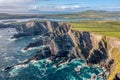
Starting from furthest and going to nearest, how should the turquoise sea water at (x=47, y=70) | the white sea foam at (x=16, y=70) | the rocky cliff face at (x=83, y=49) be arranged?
the rocky cliff face at (x=83, y=49) < the white sea foam at (x=16, y=70) < the turquoise sea water at (x=47, y=70)

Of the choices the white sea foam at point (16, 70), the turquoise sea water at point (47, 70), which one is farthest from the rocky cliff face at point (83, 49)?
the white sea foam at point (16, 70)

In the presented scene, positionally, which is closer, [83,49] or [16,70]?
[16,70]

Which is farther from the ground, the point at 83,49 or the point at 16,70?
the point at 83,49

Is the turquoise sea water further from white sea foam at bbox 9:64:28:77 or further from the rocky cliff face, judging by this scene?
the rocky cliff face

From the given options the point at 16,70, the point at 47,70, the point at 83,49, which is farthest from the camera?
the point at 83,49

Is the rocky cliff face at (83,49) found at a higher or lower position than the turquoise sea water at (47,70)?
higher

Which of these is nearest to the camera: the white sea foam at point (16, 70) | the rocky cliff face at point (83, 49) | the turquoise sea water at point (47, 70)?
the turquoise sea water at point (47, 70)

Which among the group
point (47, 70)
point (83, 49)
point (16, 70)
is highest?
point (83, 49)

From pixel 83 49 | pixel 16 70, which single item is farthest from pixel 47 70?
pixel 83 49

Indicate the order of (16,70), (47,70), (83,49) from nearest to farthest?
(47,70)
(16,70)
(83,49)

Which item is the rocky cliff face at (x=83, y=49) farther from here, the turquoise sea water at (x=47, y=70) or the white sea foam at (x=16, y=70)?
the white sea foam at (x=16, y=70)

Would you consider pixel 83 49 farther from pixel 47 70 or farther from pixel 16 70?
pixel 16 70

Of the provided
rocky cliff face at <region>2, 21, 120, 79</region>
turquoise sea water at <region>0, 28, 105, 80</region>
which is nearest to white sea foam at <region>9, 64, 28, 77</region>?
turquoise sea water at <region>0, 28, 105, 80</region>
